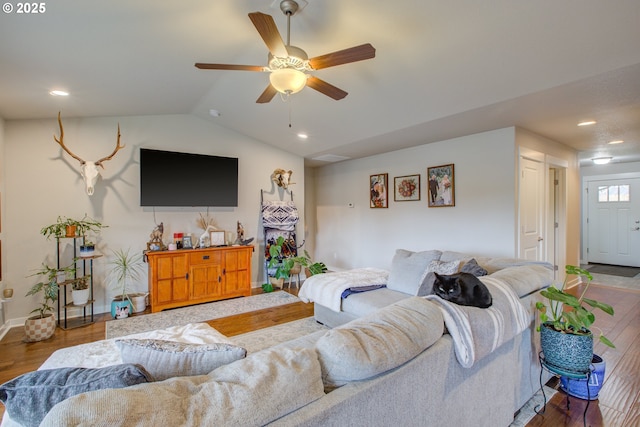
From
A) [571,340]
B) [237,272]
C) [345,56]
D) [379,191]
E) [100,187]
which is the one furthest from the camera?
[379,191]

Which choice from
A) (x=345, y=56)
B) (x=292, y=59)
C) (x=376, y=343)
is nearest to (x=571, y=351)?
(x=376, y=343)

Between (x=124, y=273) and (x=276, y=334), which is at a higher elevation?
(x=124, y=273)

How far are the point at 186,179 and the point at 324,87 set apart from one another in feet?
9.21

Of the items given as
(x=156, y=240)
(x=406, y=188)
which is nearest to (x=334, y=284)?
(x=406, y=188)

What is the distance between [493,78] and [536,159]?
6.84 ft

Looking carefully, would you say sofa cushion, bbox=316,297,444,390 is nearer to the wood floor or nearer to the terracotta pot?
the wood floor

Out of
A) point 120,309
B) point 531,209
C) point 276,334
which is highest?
point 531,209

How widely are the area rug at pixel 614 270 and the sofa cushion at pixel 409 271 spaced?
5458 mm

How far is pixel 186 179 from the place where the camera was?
431 cm

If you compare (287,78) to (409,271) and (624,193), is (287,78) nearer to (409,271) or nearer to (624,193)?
(409,271)

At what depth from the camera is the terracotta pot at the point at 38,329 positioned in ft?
9.73

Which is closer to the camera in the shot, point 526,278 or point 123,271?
point 526,278

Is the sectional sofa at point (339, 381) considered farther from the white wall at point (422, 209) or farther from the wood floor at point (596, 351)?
the white wall at point (422, 209)

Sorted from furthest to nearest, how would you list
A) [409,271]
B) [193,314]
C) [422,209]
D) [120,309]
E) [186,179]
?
1. [422,209]
2. [186,179]
3. [193,314]
4. [120,309]
5. [409,271]
